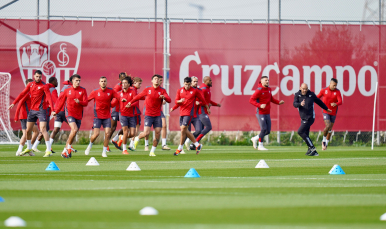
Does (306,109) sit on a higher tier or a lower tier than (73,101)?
lower

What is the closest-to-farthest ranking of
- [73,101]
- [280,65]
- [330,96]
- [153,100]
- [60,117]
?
[73,101], [153,100], [60,117], [330,96], [280,65]

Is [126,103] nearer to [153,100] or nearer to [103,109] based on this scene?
[153,100]

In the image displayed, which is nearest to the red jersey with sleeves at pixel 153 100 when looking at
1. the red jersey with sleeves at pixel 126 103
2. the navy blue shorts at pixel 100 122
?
the red jersey with sleeves at pixel 126 103

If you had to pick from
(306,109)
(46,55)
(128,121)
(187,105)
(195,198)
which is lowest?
(195,198)

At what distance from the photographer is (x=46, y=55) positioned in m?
22.8

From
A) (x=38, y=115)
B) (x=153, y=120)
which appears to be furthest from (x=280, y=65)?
(x=38, y=115)

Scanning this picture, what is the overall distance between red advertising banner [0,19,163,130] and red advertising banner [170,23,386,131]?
3.54 ft

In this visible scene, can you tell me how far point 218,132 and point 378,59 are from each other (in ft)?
21.8

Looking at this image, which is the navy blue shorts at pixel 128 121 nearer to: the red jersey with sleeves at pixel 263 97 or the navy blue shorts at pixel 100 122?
the navy blue shorts at pixel 100 122

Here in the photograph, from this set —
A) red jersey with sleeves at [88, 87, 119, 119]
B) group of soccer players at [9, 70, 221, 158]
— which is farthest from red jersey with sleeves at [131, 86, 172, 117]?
red jersey with sleeves at [88, 87, 119, 119]

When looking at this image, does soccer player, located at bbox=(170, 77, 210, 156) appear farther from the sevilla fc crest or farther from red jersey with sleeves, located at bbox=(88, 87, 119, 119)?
the sevilla fc crest

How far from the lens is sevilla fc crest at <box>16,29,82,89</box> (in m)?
22.8

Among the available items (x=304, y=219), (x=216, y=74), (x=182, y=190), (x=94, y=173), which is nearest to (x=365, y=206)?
(x=304, y=219)

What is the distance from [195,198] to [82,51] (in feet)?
55.8
